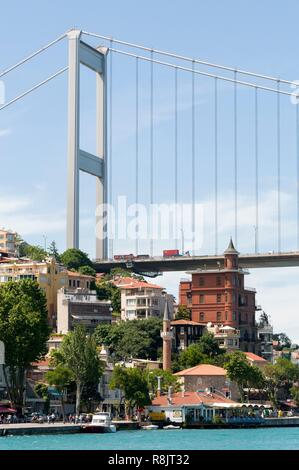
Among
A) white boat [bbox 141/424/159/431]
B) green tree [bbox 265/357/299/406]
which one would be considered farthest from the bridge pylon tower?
white boat [bbox 141/424/159/431]

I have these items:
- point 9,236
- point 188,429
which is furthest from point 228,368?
point 9,236

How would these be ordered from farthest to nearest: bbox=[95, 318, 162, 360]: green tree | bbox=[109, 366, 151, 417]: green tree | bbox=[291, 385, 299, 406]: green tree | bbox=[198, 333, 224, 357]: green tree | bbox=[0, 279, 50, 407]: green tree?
bbox=[291, 385, 299, 406]: green tree → bbox=[198, 333, 224, 357]: green tree → bbox=[95, 318, 162, 360]: green tree → bbox=[109, 366, 151, 417]: green tree → bbox=[0, 279, 50, 407]: green tree

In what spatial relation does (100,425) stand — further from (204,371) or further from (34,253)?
(34,253)

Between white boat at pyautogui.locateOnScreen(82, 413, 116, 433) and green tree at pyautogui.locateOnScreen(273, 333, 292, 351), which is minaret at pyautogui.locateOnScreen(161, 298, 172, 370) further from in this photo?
green tree at pyautogui.locateOnScreen(273, 333, 292, 351)

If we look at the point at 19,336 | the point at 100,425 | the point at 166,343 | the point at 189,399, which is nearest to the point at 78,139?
the point at 166,343

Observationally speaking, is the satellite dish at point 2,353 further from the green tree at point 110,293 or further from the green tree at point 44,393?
the green tree at point 110,293

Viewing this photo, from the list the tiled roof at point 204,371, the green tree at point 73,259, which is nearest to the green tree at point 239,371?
the tiled roof at point 204,371
